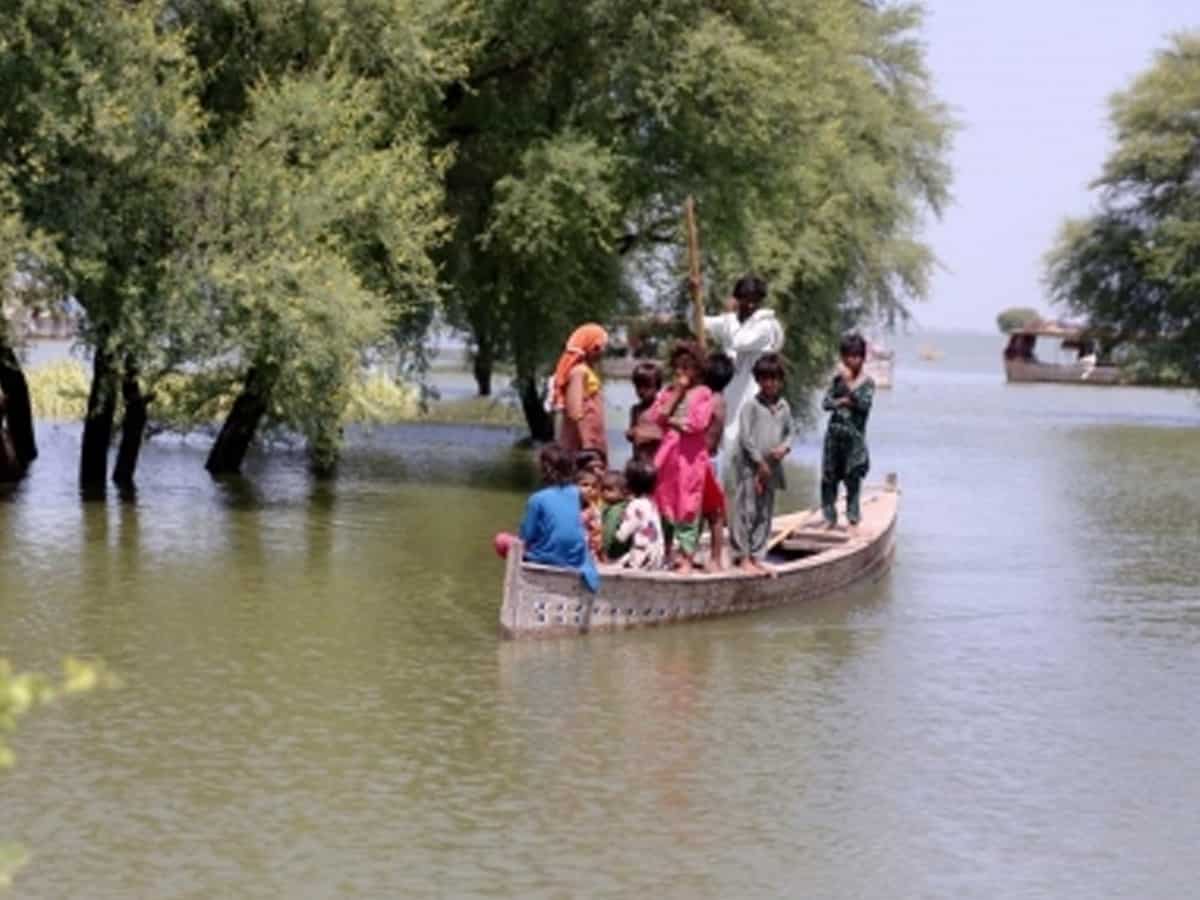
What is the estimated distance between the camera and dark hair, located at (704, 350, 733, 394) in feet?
54.9

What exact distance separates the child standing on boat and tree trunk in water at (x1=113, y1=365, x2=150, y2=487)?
26.2ft

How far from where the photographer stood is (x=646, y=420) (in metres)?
16.8

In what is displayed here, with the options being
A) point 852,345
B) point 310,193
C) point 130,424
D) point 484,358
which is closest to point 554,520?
point 852,345

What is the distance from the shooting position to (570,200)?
27.6 m

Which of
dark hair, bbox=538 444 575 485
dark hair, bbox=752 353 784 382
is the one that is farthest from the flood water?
dark hair, bbox=752 353 784 382

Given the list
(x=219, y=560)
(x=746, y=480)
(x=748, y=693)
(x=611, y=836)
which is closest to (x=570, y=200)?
(x=219, y=560)

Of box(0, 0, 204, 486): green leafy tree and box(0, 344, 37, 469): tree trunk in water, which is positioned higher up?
box(0, 0, 204, 486): green leafy tree

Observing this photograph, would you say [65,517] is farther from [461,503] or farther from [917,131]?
[917,131]

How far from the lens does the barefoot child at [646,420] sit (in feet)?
54.4

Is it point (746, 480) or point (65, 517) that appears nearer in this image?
point (746, 480)

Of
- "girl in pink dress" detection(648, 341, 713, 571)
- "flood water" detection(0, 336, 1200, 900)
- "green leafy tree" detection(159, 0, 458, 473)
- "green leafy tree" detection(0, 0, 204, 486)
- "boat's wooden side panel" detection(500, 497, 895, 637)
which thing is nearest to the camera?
"flood water" detection(0, 336, 1200, 900)

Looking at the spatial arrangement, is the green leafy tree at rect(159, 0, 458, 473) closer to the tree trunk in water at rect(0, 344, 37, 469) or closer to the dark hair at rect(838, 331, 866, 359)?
the tree trunk in water at rect(0, 344, 37, 469)

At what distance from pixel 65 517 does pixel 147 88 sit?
442cm

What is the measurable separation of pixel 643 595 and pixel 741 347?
244 cm
